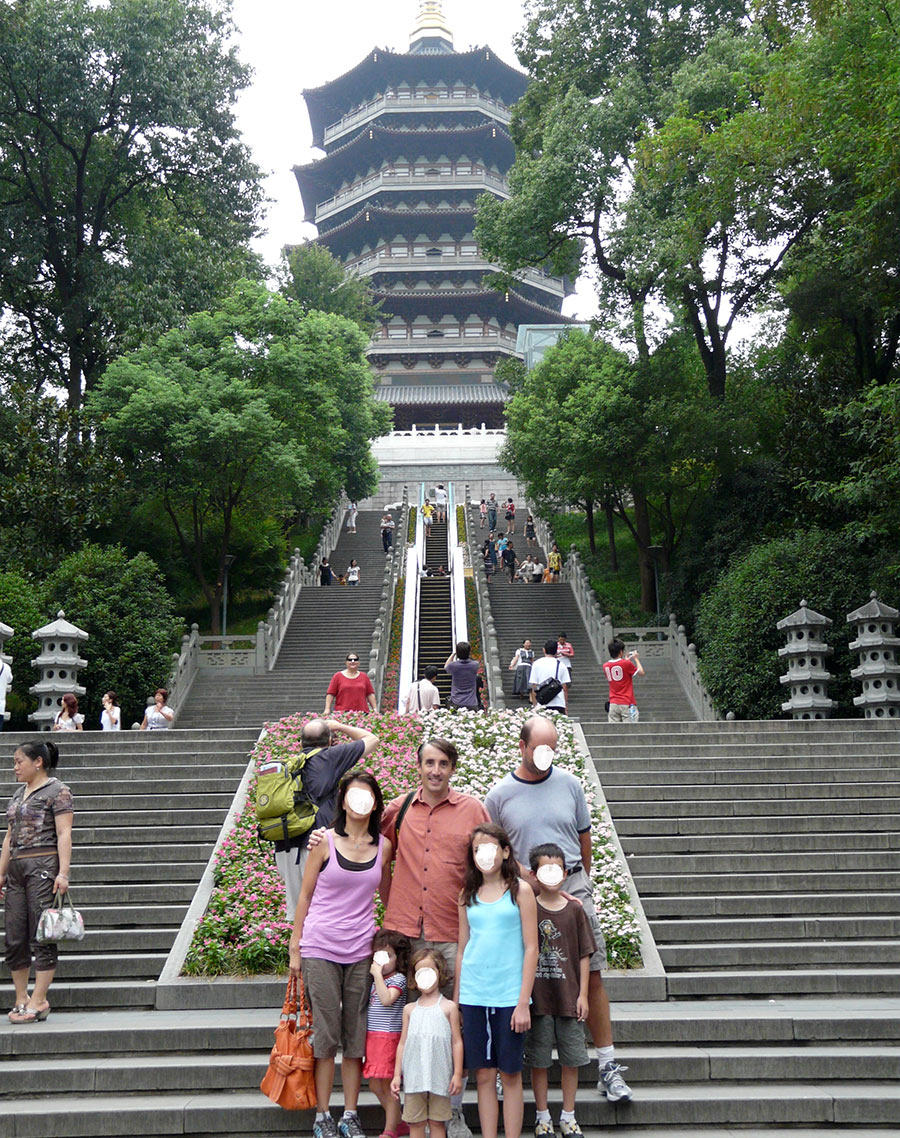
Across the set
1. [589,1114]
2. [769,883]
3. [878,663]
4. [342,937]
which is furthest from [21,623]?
[589,1114]

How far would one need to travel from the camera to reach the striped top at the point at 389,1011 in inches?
183

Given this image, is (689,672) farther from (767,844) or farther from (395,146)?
(395,146)

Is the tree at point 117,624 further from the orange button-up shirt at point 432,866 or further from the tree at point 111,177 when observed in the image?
the orange button-up shirt at point 432,866

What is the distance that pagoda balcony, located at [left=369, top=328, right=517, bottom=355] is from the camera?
4562 centimetres

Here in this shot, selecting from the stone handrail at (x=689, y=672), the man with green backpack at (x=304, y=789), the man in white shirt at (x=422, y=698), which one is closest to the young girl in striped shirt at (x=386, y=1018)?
the man with green backpack at (x=304, y=789)

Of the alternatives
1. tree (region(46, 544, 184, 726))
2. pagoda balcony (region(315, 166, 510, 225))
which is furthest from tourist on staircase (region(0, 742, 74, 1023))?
pagoda balcony (region(315, 166, 510, 225))

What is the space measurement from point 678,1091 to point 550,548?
23.8 m

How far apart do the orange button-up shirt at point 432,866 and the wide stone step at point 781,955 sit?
2.54 meters

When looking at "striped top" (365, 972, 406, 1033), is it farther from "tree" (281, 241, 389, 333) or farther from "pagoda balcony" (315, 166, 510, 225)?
"pagoda balcony" (315, 166, 510, 225)

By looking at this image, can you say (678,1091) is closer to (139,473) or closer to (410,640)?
(410,640)

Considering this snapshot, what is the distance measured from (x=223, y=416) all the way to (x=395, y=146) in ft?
100

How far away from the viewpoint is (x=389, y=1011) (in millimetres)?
4668

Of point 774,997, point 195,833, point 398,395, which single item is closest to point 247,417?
point 195,833

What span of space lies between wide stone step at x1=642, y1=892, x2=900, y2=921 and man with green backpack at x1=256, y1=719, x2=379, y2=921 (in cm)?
288
